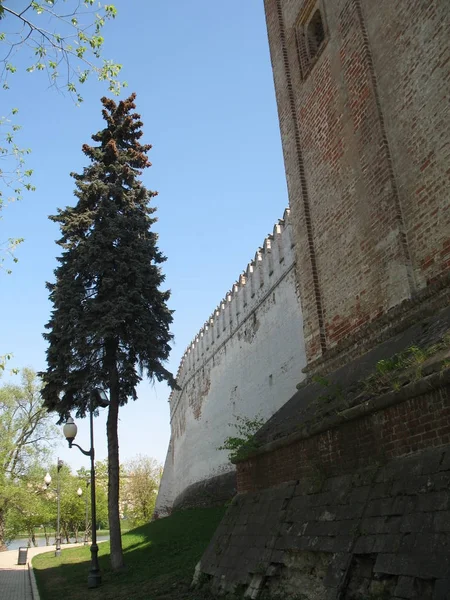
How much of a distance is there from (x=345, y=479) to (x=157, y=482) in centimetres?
4495

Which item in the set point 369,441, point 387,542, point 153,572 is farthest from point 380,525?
point 153,572

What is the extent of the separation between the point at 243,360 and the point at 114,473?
7899mm

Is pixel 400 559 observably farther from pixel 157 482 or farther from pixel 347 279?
pixel 157 482

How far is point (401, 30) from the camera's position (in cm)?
823

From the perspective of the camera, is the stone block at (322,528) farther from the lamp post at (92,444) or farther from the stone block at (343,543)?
the lamp post at (92,444)

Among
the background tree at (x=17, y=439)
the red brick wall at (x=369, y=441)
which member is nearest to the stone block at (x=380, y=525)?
the red brick wall at (x=369, y=441)

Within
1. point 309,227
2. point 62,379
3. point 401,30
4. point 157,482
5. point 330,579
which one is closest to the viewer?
point 330,579

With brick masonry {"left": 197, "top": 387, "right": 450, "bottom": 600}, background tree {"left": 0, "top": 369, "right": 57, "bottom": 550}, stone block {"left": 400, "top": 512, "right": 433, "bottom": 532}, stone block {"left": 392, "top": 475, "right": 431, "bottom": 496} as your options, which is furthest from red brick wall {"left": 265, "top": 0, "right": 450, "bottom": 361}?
background tree {"left": 0, "top": 369, "right": 57, "bottom": 550}

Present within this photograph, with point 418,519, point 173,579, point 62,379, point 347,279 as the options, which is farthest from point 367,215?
point 62,379

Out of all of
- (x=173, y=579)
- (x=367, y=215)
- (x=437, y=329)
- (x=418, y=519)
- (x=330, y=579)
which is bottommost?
(x=173, y=579)

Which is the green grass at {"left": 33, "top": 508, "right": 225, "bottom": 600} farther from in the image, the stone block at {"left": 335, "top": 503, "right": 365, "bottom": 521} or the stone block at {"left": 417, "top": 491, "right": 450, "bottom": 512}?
the stone block at {"left": 417, "top": 491, "right": 450, "bottom": 512}

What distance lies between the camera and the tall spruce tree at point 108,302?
1544 cm

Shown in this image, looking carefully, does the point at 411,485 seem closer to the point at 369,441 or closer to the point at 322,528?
the point at 369,441

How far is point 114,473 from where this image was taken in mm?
14562
